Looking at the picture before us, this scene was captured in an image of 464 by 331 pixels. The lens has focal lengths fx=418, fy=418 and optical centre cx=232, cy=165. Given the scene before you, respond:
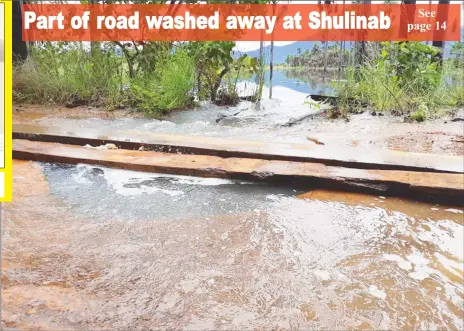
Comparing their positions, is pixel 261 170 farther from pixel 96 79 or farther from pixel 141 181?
pixel 96 79

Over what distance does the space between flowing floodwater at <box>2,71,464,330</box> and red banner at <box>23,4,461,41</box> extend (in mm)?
3628

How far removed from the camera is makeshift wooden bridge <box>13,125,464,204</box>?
193 cm

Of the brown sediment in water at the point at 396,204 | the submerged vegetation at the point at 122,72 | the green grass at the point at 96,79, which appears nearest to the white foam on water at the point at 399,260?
the brown sediment in water at the point at 396,204

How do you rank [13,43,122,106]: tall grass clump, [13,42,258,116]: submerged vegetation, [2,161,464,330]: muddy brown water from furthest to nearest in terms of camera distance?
[13,43,122,106]: tall grass clump, [13,42,258,116]: submerged vegetation, [2,161,464,330]: muddy brown water

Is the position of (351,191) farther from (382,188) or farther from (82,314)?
(82,314)

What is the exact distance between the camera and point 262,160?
92.3 inches

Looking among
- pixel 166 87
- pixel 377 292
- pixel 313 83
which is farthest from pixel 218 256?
pixel 313 83

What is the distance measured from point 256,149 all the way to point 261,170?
43 centimetres

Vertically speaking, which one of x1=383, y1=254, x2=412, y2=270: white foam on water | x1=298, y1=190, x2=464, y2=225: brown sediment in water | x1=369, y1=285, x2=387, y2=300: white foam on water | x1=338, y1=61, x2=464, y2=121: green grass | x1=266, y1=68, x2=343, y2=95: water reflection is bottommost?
x1=369, y1=285, x2=387, y2=300: white foam on water

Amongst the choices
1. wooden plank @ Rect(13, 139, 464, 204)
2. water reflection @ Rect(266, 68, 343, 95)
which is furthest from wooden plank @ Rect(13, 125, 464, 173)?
water reflection @ Rect(266, 68, 343, 95)

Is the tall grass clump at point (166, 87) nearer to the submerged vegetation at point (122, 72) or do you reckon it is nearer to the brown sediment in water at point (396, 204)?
the submerged vegetation at point (122, 72)

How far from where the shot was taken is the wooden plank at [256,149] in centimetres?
221

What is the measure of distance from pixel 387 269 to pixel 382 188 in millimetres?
752

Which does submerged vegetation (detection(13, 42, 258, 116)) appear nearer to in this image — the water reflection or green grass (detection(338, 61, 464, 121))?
the water reflection
